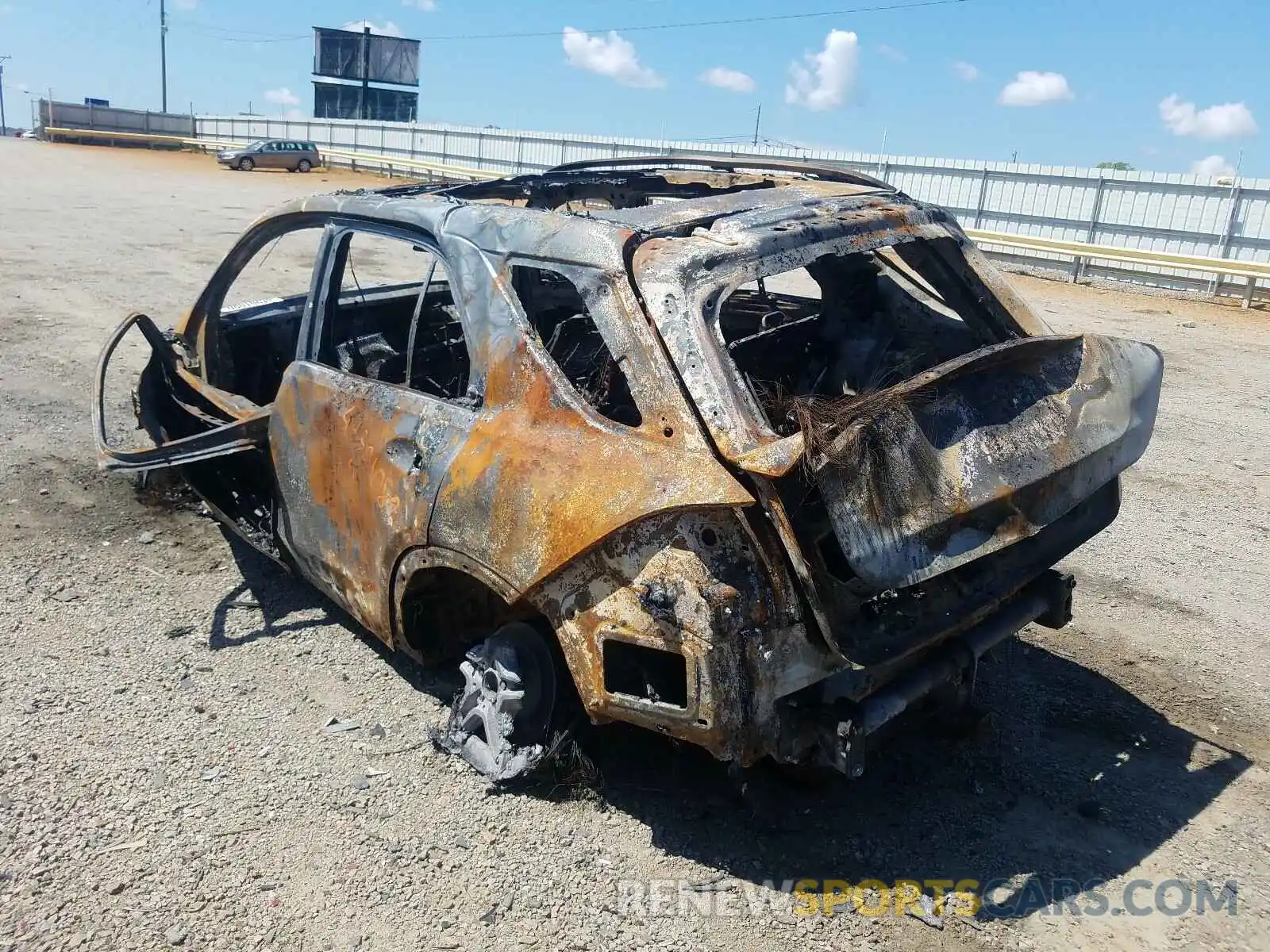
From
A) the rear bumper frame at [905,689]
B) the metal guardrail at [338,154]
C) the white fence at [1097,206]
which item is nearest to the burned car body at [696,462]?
the rear bumper frame at [905,689]

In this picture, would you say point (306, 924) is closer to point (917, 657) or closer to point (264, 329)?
point (917, 657)

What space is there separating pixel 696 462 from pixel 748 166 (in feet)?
7.40

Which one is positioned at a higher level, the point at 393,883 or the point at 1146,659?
the point at 1146,659

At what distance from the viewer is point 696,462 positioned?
2.47m

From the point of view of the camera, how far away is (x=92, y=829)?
2.91 metres

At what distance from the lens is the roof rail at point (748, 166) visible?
4062 millimetres

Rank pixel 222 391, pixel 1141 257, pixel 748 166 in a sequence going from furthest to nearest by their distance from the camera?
pixel 1141 257
pixel 222 391
pixel 748 166

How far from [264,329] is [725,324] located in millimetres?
2491

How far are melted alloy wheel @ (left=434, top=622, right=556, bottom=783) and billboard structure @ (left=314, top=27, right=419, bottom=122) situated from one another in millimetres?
57155

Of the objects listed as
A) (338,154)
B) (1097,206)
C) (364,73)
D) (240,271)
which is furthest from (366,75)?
(240,271)

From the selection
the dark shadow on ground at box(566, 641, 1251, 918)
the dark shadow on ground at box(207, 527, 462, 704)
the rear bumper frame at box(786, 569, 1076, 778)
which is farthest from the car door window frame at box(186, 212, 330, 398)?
the rear bumper frame at box(786, 569, 1076, 778)

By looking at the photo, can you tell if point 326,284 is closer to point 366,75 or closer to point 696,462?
point 696,462

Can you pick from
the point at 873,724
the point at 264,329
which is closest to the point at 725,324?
the point at 873,724
